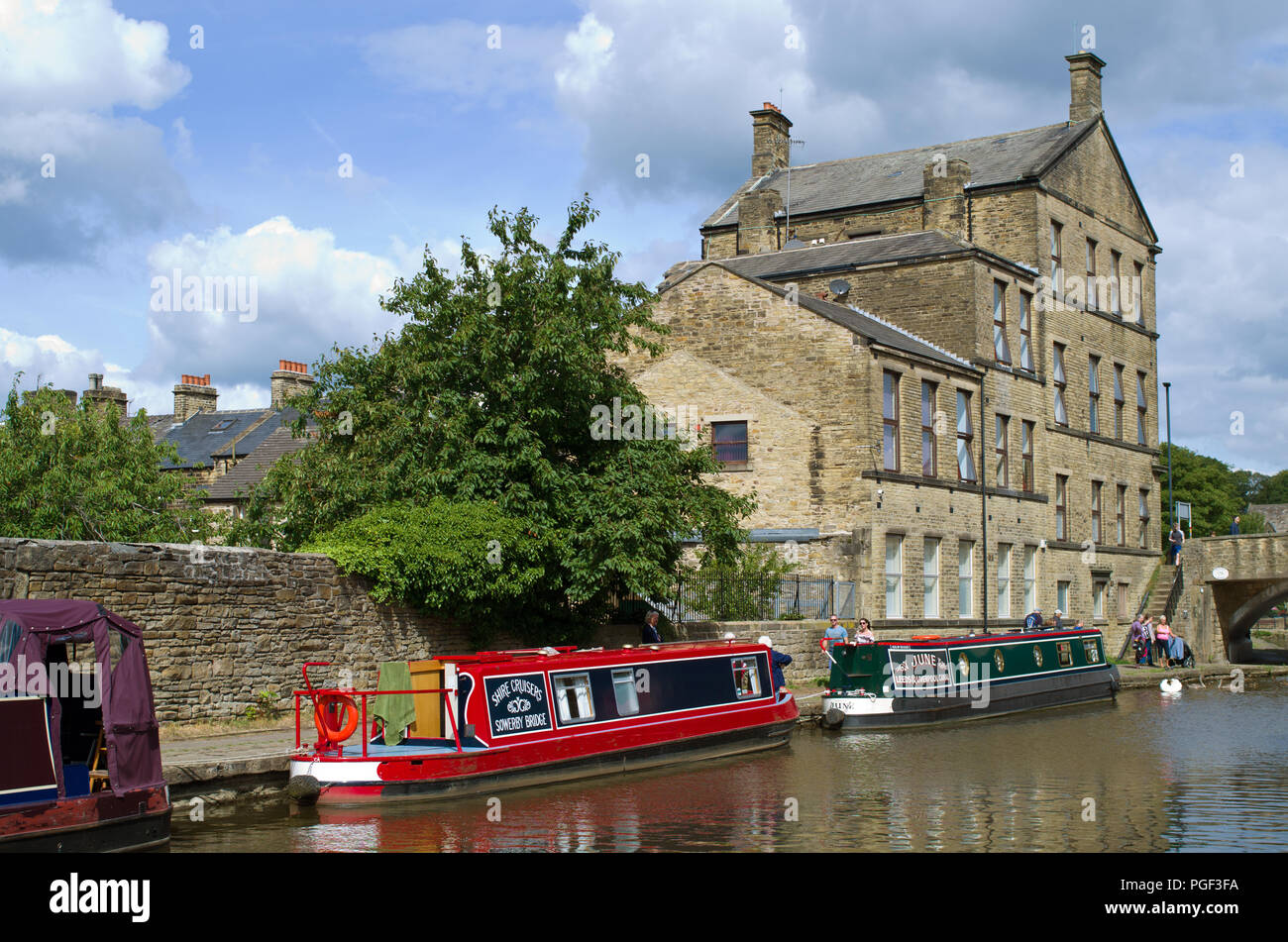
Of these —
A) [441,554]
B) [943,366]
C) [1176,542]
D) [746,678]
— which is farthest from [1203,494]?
[441,554]

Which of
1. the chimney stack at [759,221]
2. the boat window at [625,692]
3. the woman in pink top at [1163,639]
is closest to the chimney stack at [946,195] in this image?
the chimney stack at [759,221]

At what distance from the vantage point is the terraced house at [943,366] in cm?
2689

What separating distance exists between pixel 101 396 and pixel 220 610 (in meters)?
22.9

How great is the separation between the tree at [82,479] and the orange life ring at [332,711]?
12.7m

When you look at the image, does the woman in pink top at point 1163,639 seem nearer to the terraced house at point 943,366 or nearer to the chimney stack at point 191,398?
the terraced house at point 943,366

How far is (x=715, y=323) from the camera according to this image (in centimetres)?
2847

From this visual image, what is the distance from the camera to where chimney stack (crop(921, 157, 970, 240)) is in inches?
1359

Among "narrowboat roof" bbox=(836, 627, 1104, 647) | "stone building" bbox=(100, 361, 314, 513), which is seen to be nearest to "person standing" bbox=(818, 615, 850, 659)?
"narrowboat roof" bbox=(836, 627, 1104, 647)

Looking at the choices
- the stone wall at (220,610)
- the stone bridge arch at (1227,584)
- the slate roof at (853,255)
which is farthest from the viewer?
the stone bridge arch at (1227,584)

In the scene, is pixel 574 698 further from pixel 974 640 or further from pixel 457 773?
pixel 974 640

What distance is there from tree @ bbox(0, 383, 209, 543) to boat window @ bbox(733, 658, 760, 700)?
494 inches

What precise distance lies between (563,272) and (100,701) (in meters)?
11.4

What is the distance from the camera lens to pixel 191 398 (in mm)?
49000
